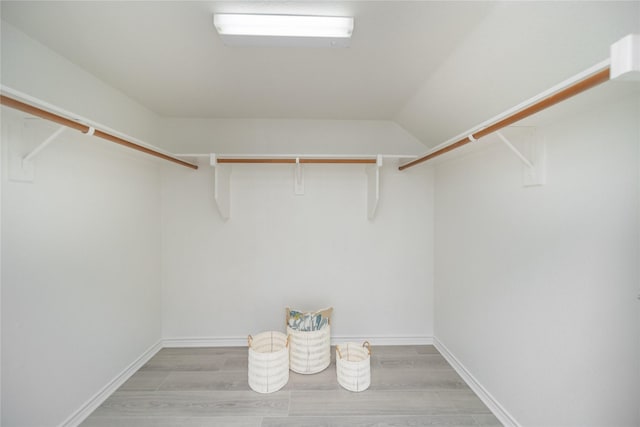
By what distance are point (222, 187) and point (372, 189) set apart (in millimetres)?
1238

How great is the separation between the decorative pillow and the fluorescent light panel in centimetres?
187

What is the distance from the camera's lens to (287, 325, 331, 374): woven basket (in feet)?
6.71

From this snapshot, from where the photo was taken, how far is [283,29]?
1200mm

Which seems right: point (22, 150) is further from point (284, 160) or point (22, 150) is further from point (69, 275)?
point (284, 160)

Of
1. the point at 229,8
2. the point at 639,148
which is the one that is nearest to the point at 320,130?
the point at 229,8

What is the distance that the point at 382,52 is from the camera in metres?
1.45

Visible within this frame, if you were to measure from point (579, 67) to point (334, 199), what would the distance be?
68.0 inches

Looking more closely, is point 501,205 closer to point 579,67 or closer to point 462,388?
point 579,67

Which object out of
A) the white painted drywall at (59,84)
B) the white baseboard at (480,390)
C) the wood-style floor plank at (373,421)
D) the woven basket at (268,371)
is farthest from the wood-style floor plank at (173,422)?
the white painted drywall at (59,84)

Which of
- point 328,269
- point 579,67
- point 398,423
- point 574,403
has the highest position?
point 579,67

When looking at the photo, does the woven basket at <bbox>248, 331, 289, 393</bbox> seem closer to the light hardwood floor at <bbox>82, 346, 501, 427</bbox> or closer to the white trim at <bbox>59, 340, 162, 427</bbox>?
the light hardwood floor at <bbox>82, 346, 501, 427</bbox>

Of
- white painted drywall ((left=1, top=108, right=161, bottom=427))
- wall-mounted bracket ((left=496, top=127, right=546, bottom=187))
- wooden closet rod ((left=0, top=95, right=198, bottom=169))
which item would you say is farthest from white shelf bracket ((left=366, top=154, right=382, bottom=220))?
white painted drywall ((left=1, top=108, right=161, bottom=427))

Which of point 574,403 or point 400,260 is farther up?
point 400,260

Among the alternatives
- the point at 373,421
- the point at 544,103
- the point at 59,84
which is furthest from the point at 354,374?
the point at 59,84
